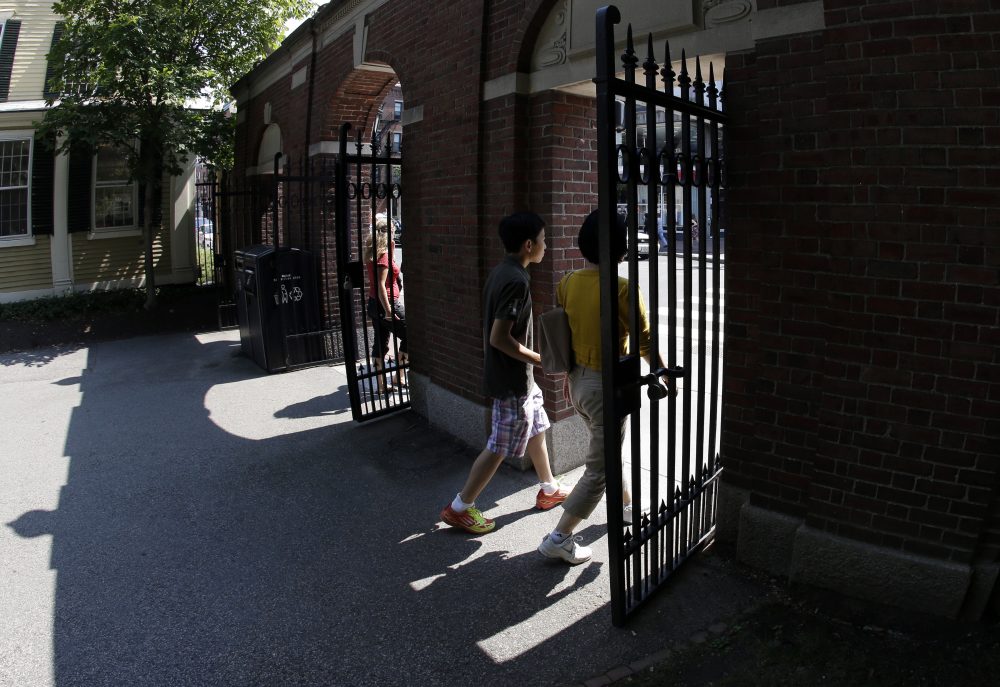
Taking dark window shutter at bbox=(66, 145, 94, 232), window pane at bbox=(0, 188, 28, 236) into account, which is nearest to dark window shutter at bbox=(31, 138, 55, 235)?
window pane at bbox=(0, 188, 28, 236)

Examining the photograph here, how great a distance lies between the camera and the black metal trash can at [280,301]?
28.3 ft

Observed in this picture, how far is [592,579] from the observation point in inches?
152

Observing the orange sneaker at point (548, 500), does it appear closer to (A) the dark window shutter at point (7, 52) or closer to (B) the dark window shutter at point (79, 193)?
(B) the dark window shutter at point (79, 193)

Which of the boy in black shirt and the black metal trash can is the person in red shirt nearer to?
the black metal trash can

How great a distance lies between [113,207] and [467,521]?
592 inches

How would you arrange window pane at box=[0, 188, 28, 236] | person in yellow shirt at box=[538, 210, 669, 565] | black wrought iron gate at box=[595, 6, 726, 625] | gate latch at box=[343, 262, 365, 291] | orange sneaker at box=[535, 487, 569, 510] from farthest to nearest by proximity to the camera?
1. window pane at box=[0, 188, 28, 236]
2. gate latch at box=[343, 262, 365, 291]
3. orange sneaker at box=[535, 487, 569, 510]
4. person in yellow shirt at box=[538, 210, 669, 565]
5. black wrought iron gate at box=[595, 6, 726, 625]

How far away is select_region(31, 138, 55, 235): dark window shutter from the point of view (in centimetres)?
1472

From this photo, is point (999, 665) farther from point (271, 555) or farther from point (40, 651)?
point (40, 651)

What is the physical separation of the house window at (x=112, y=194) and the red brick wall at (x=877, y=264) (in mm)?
15672

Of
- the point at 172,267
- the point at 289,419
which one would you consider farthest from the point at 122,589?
the point at 172,267

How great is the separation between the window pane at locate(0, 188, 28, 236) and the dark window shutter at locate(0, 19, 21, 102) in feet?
6.38

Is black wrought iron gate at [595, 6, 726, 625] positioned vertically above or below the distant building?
below

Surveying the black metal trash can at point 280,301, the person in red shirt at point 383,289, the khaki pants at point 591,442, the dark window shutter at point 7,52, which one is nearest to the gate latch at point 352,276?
the person in red shirt at point 383,289

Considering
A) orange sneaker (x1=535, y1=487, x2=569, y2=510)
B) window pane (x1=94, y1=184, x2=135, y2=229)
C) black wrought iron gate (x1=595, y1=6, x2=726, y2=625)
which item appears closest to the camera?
black wrought iron gate (x1=595, y1=6, x2=726, y2=625)
